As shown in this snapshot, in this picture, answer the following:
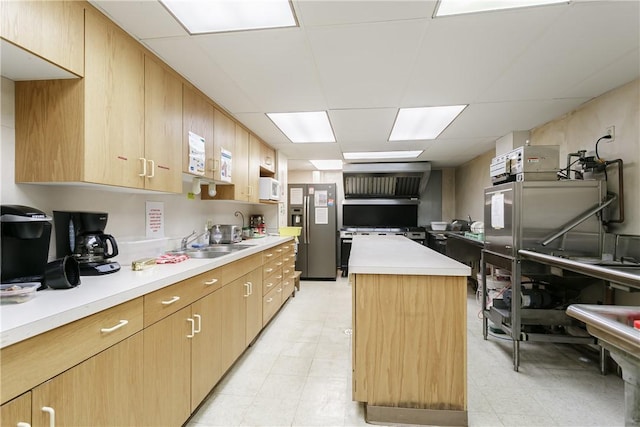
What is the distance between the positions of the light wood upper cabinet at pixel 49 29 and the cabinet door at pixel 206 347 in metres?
1.34

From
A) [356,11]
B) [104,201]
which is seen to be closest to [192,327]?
[104,201]

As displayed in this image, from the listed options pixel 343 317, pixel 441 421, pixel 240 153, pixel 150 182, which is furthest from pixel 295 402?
pixel 240 153

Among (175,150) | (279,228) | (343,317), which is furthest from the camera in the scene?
(279,228)

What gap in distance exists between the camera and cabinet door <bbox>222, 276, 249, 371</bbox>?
5.99ft

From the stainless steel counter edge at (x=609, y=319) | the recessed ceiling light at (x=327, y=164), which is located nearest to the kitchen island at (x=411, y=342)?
the stainless steel counter edge at (x=609, y=319)

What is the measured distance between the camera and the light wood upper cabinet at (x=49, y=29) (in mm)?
979

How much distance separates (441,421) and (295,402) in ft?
2.90

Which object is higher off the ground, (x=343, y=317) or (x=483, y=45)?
(x=483, y=45)

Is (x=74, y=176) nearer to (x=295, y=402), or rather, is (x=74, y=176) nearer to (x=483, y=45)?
(x=295, y=402)

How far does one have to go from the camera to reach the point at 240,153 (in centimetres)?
297

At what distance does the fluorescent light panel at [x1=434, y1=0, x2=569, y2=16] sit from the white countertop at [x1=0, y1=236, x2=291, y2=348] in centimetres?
195

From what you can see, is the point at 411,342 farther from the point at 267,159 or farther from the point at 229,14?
the point at 267,159

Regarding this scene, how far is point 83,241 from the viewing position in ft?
4.42

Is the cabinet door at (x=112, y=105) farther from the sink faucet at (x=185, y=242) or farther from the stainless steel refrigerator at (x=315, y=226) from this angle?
the stainless steel refrigerator at (x=315, y=226)
